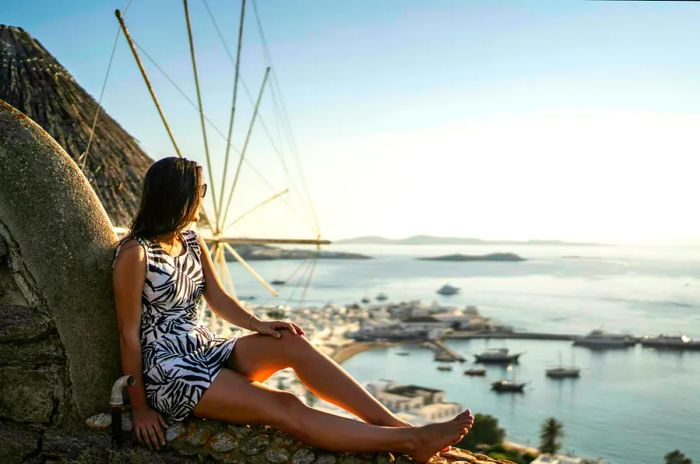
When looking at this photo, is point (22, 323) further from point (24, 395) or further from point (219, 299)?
point (219, 299)

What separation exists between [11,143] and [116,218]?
412cm

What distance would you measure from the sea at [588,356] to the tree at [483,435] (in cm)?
225

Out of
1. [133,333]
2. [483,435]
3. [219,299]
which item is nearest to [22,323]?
[133,333]

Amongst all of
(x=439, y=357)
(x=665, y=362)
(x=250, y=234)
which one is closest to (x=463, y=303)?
(x=439, y=357)

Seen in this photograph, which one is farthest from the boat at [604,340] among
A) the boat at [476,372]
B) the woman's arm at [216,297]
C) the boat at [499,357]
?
the woman's arm at [216,297]

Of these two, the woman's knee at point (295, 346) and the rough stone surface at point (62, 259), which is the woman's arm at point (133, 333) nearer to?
the rough stone surface at point (62, 259)

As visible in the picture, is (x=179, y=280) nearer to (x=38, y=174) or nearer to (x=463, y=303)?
(x=38, y=174)

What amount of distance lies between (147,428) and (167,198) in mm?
657

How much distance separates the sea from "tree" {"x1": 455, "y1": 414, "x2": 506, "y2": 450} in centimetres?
225

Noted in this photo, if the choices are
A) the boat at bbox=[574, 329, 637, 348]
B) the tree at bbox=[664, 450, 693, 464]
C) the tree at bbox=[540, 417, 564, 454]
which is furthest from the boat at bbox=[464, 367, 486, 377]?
the tree at bbox=[664, 450, 693, 464]

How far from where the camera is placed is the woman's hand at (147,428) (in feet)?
6.34

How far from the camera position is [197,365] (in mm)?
1958

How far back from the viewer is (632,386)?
1056 inches

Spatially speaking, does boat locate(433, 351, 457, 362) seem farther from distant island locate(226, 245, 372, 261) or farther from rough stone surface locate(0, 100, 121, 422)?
rough stone surface locate(0, 100, 121, 422)
